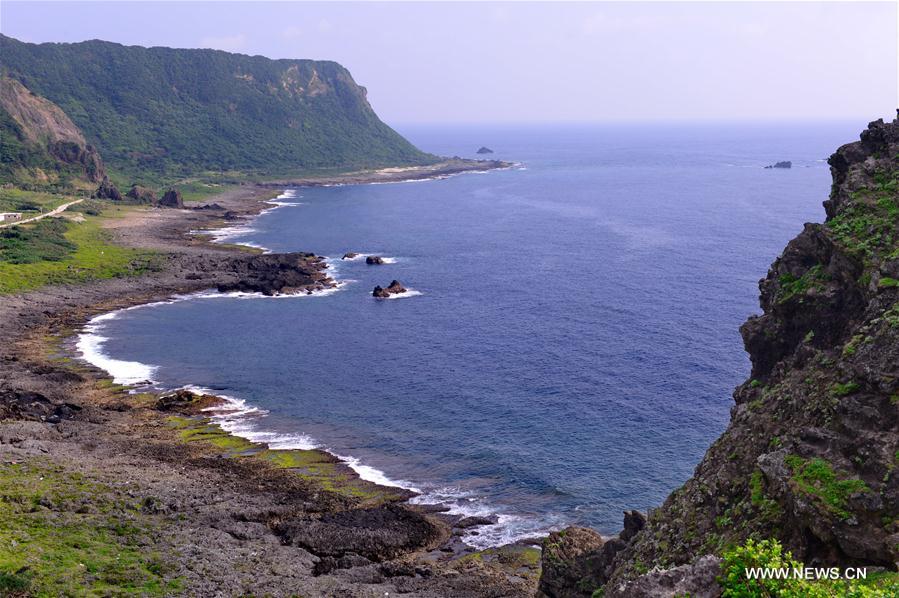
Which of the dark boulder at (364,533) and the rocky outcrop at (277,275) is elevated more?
the rocky outcrop at (277,275)

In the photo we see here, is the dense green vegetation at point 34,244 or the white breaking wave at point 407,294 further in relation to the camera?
the dense green vegetation at point 34,244

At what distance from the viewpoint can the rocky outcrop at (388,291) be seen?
134250 millimetres

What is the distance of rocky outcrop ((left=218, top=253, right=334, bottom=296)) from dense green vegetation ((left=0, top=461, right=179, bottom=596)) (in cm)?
7760

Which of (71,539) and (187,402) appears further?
(187,402)

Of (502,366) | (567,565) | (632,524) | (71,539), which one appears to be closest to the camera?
(567,565)

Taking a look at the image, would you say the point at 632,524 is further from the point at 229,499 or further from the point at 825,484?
the point at 229,499

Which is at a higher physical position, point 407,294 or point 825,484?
point 825,484

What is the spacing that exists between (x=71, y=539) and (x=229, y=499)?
1260 cm

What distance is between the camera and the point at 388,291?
5359 inches

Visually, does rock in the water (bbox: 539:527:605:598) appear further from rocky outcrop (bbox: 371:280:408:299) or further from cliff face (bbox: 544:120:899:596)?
rocky outcrop (bbox: 371:280:408:299)

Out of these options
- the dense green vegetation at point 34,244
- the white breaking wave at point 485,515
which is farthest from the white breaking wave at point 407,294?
the white breaking wave at point 485,515

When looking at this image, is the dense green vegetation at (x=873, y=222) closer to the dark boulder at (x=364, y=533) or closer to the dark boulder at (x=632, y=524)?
the dark boulder at (x=632, y=524)

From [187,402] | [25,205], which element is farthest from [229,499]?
[25,205]

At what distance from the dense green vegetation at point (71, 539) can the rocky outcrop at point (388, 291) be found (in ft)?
243
